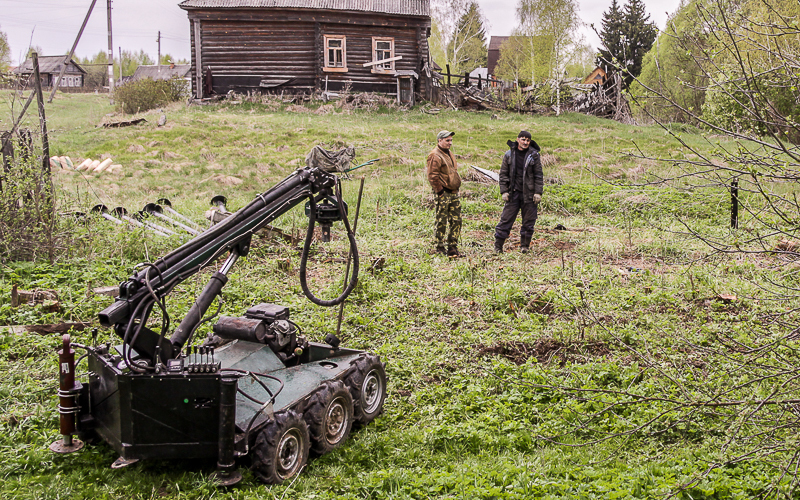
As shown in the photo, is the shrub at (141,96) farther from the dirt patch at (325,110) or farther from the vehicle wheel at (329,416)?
the vehicle wheel at (329,416)

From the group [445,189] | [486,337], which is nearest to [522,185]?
[445,189]

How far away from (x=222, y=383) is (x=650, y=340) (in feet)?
14.9

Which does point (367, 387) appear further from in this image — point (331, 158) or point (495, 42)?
point (495, 42)

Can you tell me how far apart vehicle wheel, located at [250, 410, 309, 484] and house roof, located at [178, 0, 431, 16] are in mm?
25275

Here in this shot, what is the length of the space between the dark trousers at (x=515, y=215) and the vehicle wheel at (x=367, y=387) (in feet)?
18.1

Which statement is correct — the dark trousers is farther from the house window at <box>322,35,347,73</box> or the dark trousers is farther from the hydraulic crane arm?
the house window at <box>322,35,347,73</box>

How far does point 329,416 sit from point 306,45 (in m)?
25.4

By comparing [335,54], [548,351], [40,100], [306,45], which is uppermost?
[306,45]

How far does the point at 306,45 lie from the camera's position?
27.5 m

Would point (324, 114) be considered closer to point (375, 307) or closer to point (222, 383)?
point (375, 307)

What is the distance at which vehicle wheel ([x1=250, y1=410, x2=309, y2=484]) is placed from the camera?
395cm

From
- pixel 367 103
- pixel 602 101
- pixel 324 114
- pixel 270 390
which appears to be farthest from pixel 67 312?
pixel 602 101

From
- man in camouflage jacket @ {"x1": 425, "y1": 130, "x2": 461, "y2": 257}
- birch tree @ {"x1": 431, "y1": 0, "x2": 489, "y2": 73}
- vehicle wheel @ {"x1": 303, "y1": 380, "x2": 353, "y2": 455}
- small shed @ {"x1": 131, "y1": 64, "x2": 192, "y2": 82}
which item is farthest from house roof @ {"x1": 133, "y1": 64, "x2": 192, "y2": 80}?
vehicle wheel @ {"x1": 303, "y1": 380, "x2": 353, "y2": 455}

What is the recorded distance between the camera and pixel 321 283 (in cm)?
870
